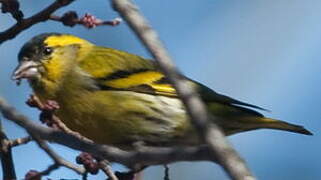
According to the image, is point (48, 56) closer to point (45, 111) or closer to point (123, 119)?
point (123, 119)

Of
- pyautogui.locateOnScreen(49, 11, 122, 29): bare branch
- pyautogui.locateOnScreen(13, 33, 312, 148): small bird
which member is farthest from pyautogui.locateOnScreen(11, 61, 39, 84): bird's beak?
pyautogui.locateOnScreen(49, 11, 122, 29): bare branch

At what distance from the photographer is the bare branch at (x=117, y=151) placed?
5.47 ft

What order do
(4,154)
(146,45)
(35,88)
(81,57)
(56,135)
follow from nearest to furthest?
(146,45) < (56,135) < (4,154) < (35,88) < (81,57)

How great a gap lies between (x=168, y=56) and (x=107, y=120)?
2.43 metres

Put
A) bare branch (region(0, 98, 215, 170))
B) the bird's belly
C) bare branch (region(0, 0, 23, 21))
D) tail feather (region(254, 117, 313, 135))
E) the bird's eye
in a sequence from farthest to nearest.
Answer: the bird's eye
tail feather (region(254, 117, 313, 135))
the bird's belly
bare branch (region(0, 0, 23, 21))
bare branch (region(0, 98, 215, 170))

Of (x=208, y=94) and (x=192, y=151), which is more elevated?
(x=208, y=94)

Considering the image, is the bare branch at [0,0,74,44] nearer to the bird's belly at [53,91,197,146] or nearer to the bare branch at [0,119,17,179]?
the bare branch at [0,119,17,179]

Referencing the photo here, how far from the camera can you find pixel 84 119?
395 centimetres

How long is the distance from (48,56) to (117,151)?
8.98ft

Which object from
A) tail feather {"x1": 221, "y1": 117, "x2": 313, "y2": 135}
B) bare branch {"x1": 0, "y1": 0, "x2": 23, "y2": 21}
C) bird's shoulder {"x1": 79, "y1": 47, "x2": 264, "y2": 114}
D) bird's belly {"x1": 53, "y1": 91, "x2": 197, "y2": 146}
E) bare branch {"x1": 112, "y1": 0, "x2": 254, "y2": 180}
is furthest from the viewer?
bird's shoulder {"x1": 79, "y1": 47, "x2": 264, "y2": 114}

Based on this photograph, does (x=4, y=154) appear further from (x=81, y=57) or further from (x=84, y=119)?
(x=81, y=57)

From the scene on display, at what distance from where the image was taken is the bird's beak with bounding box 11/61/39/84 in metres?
4.00

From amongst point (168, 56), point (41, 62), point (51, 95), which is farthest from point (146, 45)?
point (41, 62)

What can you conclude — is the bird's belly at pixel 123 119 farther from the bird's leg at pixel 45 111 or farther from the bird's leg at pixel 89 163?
the bird's leg at pixel 45 111
